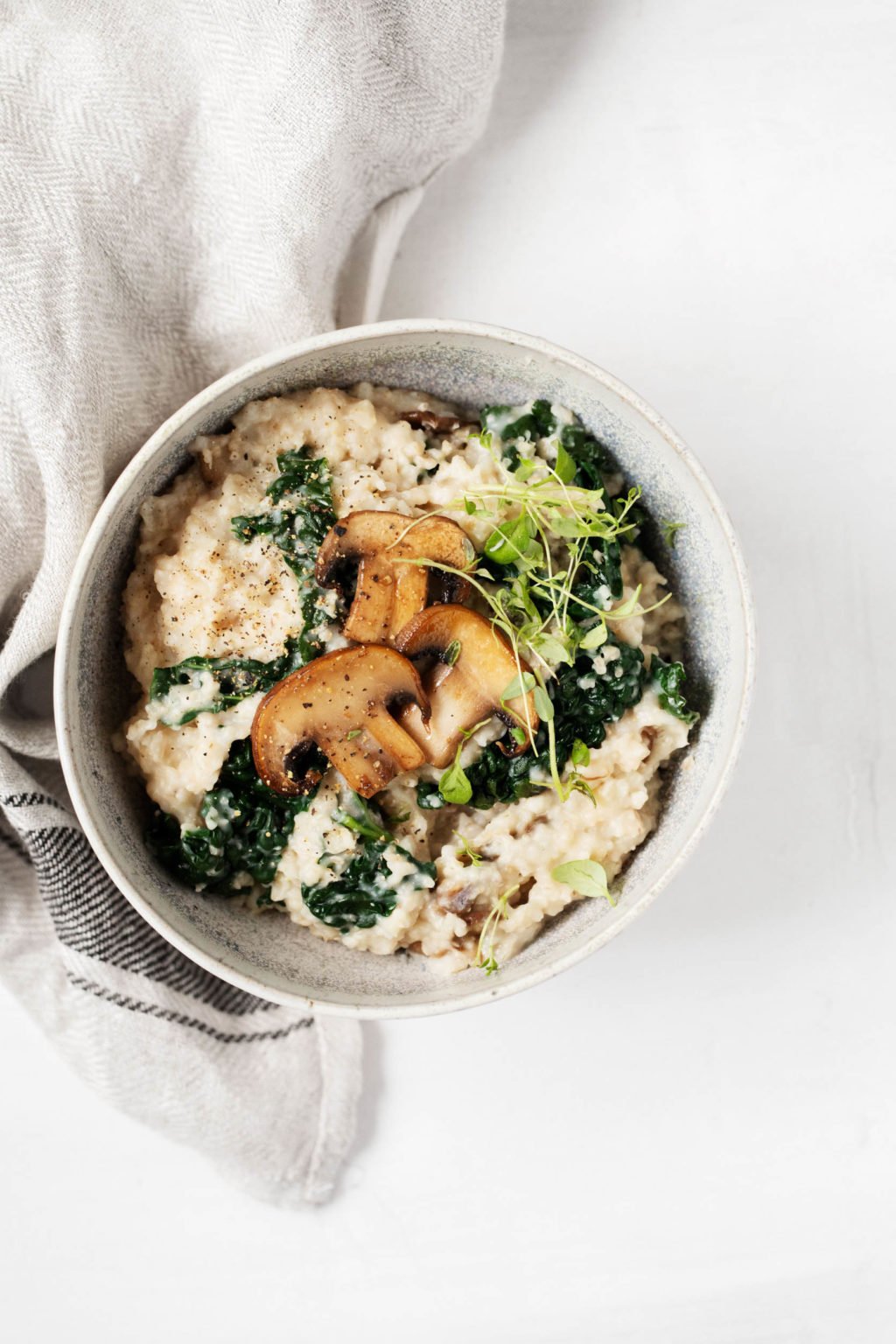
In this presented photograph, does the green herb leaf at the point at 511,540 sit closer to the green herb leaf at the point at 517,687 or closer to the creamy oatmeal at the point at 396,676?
the creamy oatmeal at the point at 396,676

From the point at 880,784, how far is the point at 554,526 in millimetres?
1839

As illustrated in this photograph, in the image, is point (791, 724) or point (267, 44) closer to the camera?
point (267, 44)

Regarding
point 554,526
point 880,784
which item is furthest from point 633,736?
point 880,784

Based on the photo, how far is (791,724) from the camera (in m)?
3.97

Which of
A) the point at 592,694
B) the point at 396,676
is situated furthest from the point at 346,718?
the point at 592,694

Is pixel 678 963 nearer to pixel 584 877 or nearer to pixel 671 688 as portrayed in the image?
pixel 584 877

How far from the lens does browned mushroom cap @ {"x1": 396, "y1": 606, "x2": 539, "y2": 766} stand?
292 centimetres

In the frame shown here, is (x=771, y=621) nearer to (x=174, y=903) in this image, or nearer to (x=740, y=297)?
(x=740, y=297)

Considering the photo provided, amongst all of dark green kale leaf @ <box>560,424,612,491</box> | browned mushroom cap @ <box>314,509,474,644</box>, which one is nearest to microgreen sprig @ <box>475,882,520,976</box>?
browned mushroom cap @ <box>314,509,474,644</box>

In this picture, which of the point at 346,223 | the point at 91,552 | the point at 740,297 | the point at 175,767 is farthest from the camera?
the point at 740,297

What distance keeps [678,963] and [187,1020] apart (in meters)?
1.72

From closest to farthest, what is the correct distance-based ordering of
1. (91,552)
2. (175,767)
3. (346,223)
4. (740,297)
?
(91,552) → (175,767) → (346,223) → (740,297)

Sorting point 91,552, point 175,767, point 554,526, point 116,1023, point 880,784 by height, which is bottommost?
point 116,1023

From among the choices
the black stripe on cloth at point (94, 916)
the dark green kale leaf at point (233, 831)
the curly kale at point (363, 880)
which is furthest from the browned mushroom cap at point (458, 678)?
the black stripe on cloth at point (94, 916)
